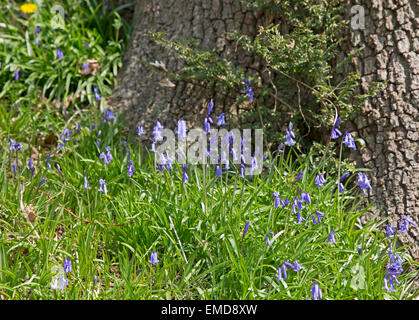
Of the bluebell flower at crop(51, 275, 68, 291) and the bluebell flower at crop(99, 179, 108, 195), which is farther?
the bluebell flower at crop(99, 179, 108, 195)

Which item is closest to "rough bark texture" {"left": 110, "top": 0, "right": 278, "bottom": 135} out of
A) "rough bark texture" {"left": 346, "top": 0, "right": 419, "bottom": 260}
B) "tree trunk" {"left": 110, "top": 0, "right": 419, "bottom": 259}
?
"tree trunk" {"left": 110, "top": 0, "right": 419, "bottom": 259}

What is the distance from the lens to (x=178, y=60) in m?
3.86

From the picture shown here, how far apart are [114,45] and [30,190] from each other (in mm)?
1994

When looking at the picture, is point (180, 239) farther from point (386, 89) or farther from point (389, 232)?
point (386, 89)

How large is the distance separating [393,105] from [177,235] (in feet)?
5.36

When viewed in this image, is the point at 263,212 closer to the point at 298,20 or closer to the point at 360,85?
the point at 360,85

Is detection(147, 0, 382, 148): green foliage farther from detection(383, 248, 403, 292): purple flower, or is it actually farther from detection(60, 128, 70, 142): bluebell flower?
detection(383, 248, 403, 292): purple flower

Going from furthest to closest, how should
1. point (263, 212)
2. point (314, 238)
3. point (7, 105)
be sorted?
point (7, 105), point (263, 212), point (314, 238)

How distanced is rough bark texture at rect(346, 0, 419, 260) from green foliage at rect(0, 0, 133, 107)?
228 centimetres

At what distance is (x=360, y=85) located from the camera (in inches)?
129

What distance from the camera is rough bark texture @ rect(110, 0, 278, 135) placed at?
12.1 feet

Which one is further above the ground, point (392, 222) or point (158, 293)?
point (392, 222)

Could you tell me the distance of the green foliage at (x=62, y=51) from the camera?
4.39m
